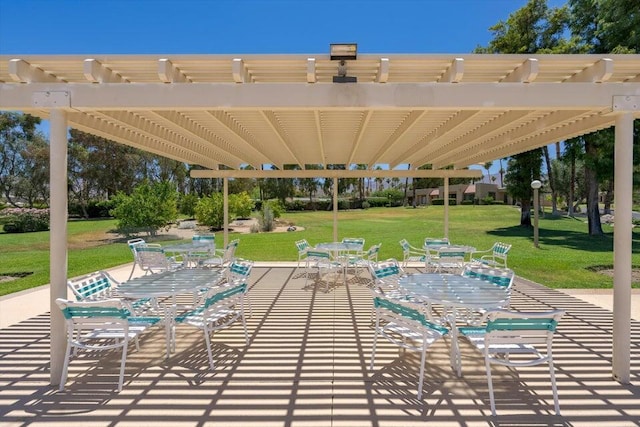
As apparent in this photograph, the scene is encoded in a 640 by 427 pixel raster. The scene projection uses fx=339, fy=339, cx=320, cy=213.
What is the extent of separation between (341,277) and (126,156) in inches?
1317

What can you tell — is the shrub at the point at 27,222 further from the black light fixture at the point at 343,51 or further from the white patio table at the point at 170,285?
the black light fixture at the point at 343,51

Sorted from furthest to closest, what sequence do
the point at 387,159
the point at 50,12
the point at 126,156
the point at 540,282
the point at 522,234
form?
the point at 126,156 → the point at 522,234 → the point at 50,12 → the point at 387,159 → the point at 540,282

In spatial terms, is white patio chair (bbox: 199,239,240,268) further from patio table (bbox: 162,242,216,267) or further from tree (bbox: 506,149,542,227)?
tree (bbox: 506,149,542,227)

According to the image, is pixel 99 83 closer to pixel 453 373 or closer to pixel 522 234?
pixel 453 373

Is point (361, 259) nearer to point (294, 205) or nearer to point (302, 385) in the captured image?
point (302, 385)

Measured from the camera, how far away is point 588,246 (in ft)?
49.8

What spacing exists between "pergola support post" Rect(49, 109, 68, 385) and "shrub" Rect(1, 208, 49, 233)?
Answer: 25704 millimetres

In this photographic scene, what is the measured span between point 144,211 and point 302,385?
1756 centimetres

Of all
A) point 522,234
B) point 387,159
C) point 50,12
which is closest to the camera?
point 387,159

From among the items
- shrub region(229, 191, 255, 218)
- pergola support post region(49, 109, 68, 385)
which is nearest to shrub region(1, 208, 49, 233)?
shrub region(229, 191, 255, 218)

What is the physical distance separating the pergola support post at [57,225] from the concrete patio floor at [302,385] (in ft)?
1.46

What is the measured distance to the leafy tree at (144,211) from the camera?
18.1 m

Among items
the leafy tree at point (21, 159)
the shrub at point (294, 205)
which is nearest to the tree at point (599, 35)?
the shrub at point (294, 205)

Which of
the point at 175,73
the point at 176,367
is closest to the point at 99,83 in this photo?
the point at 175,73
